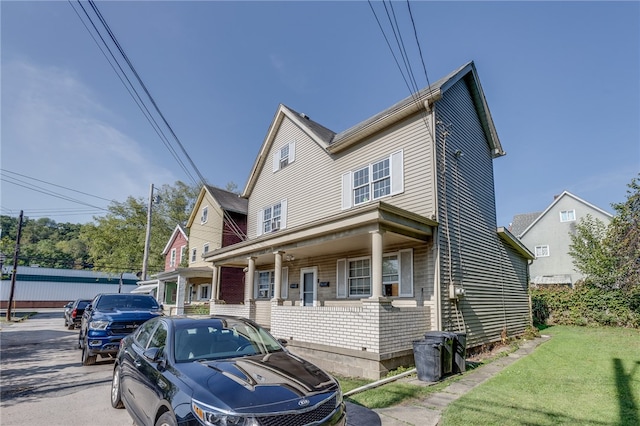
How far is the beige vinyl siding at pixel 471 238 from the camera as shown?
32.3 ft

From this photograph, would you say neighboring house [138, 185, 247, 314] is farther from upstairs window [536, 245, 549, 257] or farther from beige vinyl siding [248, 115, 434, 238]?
upstairs window [536, 245, 549, 257]

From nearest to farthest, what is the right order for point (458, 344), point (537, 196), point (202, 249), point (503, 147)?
point (458, 344) → point (503, 147) → point (202, 249) → point (537, 196)

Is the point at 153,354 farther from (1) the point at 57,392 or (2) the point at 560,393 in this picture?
(2) the point at 560,393

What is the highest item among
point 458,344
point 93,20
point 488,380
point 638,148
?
point 638,148

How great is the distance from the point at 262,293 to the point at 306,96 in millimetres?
11355

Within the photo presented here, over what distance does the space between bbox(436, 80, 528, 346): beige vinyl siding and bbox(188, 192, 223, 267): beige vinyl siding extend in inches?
586

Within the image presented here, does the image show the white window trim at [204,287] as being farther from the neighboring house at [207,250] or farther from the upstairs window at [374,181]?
the upstairs window at [374,181]

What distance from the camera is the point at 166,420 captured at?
3.28m

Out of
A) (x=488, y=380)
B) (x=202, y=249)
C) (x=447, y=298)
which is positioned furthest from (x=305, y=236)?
(x=202, y=249)

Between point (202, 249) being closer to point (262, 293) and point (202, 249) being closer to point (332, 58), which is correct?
point (262, 293)

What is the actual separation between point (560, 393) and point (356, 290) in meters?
6.40

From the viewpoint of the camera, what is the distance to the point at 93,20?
6.89 metres

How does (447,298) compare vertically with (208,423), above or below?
above

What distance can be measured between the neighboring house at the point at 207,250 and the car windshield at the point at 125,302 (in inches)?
280
